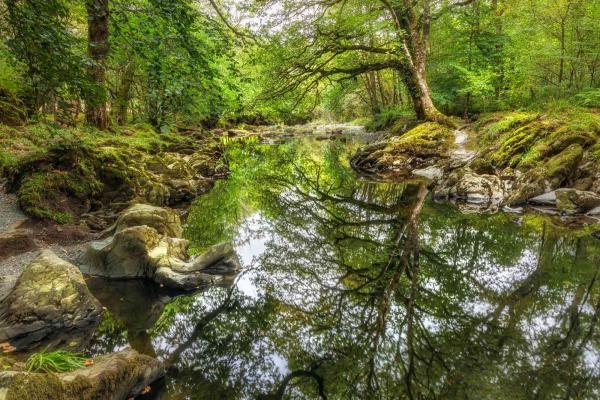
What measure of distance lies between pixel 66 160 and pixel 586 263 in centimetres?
1027

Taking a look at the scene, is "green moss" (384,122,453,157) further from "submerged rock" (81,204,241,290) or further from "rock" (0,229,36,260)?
"rock" (0,229,36,260)

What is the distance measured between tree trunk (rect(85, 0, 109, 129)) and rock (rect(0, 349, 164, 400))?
3.45m

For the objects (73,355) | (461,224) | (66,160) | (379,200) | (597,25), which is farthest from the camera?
(597,25)

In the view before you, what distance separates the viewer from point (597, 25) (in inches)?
446

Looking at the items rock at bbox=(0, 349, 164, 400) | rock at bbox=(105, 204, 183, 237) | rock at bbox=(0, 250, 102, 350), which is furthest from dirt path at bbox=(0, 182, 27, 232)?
rock at bbox=(0, 349, 164, 400)

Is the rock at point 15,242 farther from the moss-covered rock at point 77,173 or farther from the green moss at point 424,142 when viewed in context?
the green moss at point 424,142

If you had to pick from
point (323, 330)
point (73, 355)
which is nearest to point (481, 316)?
point (323, 330)

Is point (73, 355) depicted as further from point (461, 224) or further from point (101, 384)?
point (461, 224)

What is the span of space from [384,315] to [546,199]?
656cm

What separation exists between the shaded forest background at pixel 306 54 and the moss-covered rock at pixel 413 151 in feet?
8.15

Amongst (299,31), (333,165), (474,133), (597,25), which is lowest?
(333,165)

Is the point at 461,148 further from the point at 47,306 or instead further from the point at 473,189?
the point at 47,306

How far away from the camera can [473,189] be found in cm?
1003

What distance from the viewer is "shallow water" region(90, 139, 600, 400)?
347cm
